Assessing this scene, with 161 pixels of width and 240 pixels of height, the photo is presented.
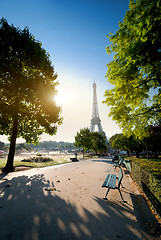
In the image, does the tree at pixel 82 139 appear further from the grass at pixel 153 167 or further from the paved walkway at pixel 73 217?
the paved walkway at pixel 73 217

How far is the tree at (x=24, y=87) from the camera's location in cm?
945

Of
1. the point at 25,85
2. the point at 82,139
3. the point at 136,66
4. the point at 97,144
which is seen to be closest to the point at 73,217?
the point at 136,66

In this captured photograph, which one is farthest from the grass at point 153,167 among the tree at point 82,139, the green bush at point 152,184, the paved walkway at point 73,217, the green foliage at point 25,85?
the tree at point 82,139

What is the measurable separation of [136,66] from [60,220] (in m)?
5.77

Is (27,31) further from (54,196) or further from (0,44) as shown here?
(54,196)

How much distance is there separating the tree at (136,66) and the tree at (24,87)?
6485 millimetres

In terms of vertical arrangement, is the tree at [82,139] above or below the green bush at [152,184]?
above

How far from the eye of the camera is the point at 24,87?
32.6 feet

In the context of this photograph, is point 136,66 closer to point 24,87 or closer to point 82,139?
point 24,87

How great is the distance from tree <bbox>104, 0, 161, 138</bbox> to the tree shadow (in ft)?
16.8

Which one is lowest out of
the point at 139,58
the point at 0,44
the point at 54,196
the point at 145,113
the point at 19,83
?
the point at 54,196

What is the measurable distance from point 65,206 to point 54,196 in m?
0.94

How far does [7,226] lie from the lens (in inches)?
106

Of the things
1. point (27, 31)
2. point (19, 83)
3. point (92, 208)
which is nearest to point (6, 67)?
point (19, 83)
